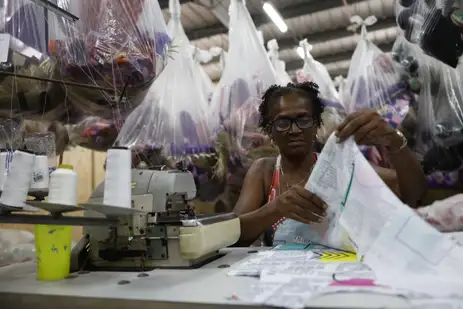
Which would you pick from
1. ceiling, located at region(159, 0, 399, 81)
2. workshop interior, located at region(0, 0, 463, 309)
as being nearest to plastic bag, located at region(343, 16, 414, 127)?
workshop interior, located at region(0, 0, 463, 309)

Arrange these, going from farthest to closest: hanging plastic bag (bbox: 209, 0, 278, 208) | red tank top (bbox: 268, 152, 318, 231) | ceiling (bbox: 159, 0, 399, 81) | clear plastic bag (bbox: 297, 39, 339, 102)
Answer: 1. ceiling (bbox: 159, 0, 399, 81)
2. clear plastic bag (bbox: 297, 39, 339, 102)
3. hanging plastic bag (bbox: 209, 0, 278, 208)
4. red tank top (bbox: 268, 152, 318, 231)

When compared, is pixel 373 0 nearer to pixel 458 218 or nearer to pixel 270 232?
pixel 458 218

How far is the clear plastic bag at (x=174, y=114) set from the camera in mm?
1805

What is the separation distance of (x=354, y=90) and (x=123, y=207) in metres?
1.85

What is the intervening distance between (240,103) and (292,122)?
0.66 m

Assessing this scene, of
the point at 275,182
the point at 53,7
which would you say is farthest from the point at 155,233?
the point at 275,182

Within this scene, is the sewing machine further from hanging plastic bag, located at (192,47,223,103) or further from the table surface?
hanging plastic bag, located at (192,47,223,103)

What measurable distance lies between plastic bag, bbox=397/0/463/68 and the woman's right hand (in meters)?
0.81

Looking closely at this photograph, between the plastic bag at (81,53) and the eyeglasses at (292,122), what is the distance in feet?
1.49

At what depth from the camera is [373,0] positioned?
375 cm

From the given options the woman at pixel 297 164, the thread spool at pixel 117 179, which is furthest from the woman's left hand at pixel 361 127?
the thread spool at pixel 117 179

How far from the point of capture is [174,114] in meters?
1.93

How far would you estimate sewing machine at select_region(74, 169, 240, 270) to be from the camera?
2.85 ft

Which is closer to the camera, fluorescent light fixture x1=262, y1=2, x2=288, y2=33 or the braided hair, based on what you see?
the braided hair
